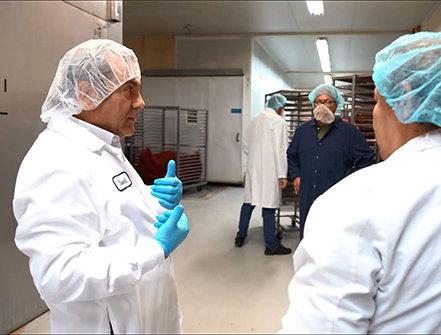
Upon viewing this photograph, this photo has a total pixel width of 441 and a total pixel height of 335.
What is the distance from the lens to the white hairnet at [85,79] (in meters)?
1.33

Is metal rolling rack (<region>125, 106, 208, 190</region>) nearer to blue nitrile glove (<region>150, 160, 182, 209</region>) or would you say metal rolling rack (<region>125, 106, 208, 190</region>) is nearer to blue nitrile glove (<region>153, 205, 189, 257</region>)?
blue nitrile glove (<region>150, 160, 182, 209</region>)

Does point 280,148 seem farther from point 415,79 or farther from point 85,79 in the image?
point 415,79

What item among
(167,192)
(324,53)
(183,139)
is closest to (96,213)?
(167,192)

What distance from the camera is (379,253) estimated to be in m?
0.81

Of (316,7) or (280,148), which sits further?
(316,7)

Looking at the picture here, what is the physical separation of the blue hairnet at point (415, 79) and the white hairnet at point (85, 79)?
2.92ft

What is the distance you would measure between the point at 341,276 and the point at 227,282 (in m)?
2.56

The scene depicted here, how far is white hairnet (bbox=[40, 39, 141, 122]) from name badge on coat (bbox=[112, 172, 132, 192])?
264 mm

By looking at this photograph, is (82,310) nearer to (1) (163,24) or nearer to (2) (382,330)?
(2) (382,330)

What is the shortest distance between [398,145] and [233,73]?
23.6 feet

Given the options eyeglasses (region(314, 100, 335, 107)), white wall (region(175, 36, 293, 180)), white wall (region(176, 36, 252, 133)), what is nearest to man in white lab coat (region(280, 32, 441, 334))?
eyeglasses (region(314, 100, 335, 107))

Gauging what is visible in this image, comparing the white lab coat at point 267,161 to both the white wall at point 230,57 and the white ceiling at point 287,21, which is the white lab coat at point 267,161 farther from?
the white wall at point 230,57

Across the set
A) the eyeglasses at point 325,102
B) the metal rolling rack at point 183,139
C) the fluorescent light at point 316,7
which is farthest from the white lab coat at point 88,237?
the metal rolling rack at point 183,139

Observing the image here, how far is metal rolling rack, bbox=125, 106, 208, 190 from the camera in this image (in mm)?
7211
